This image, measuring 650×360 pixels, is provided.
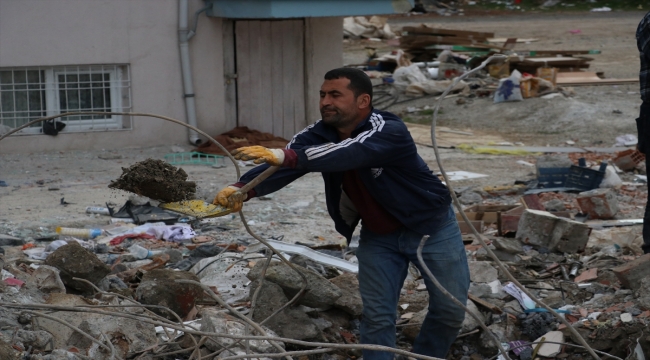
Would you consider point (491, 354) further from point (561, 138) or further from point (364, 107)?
point (561, 138)

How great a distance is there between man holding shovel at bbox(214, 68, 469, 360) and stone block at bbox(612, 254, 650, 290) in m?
2.11

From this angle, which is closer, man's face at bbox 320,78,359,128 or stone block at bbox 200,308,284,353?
man's face at bbox 320,78,359,128

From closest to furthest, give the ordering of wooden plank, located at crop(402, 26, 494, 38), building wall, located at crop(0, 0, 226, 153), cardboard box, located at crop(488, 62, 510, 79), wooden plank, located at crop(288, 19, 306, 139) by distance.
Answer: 1. building wall, located at crop(0, 0, 226, 153)
2. wooden plank, located at crop(288, 19, 306, 139)
3. cardboard box, located at crop(488, 62, 510, 79)
4. wooden plank, located at crop(402, 26, 494, 38)

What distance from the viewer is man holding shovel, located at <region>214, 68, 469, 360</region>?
14.3 feet

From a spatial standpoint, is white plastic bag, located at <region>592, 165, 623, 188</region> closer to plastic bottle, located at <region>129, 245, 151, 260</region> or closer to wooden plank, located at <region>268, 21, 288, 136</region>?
wooden plank, located at <region>268, 21, 288, 136</region>

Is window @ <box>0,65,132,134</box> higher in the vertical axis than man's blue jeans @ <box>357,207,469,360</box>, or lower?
higher

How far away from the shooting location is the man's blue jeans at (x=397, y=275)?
4.51m

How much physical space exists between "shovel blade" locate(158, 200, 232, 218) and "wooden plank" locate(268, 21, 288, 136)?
8.90 metres

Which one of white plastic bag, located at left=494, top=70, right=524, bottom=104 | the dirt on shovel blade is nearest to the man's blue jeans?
the dirt on shovel blade

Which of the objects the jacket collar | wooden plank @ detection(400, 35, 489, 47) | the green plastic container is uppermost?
wooden plank @ detection(400, 35, 489, 47)

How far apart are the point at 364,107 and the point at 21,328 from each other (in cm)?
226

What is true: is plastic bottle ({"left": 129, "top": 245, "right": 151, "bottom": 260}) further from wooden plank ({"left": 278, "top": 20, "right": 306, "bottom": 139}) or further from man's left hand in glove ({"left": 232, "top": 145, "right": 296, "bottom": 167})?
wooden plank ({"left": 278, "top": 20, "right": 306, "bottom": 139})

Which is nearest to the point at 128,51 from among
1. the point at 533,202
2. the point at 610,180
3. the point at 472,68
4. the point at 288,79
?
the point at 288,79

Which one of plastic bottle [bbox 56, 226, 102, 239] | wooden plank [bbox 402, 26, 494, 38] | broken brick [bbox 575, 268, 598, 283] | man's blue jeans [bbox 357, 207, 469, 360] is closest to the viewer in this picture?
man's blue jeans [bbox 357, 207, 469, 360]
